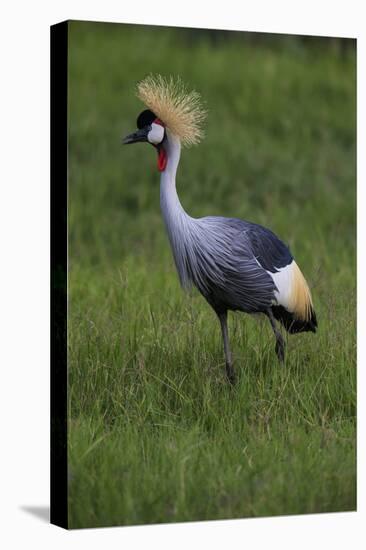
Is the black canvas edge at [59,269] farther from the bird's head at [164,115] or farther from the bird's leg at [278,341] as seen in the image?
the bird's leg at [278,341]

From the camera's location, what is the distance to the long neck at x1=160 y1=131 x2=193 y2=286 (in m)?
6.00

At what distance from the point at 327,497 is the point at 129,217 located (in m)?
3.94

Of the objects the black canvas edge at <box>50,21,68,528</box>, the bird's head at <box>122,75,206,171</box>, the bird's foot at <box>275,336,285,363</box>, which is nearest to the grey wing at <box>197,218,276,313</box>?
the bird's foot at <box>275,336,285,363</box>

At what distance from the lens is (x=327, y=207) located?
32.1 ft

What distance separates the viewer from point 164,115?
6055 millimetres

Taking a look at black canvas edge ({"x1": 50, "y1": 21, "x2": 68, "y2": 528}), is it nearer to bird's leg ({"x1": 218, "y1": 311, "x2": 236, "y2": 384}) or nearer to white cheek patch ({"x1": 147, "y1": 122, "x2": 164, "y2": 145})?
white cheek patch ({"x1": 147, "y1": 122, "x2": 164, "y2": 145})

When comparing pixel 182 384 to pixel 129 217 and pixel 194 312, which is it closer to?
pixel 194 312

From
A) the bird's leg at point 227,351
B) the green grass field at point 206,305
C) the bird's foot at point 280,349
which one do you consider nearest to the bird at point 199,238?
the bird's leg at point 227,351

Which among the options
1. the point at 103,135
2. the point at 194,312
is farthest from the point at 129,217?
the point at 194,312

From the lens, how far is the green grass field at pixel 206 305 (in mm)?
5809

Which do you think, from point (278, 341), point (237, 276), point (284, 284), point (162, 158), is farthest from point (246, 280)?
point (162, 158)

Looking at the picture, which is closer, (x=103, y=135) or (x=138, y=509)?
(x=138, y=509)

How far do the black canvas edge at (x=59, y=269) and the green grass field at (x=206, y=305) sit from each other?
0.32 feet

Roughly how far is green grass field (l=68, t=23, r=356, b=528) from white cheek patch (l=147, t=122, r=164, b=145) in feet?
3.34
